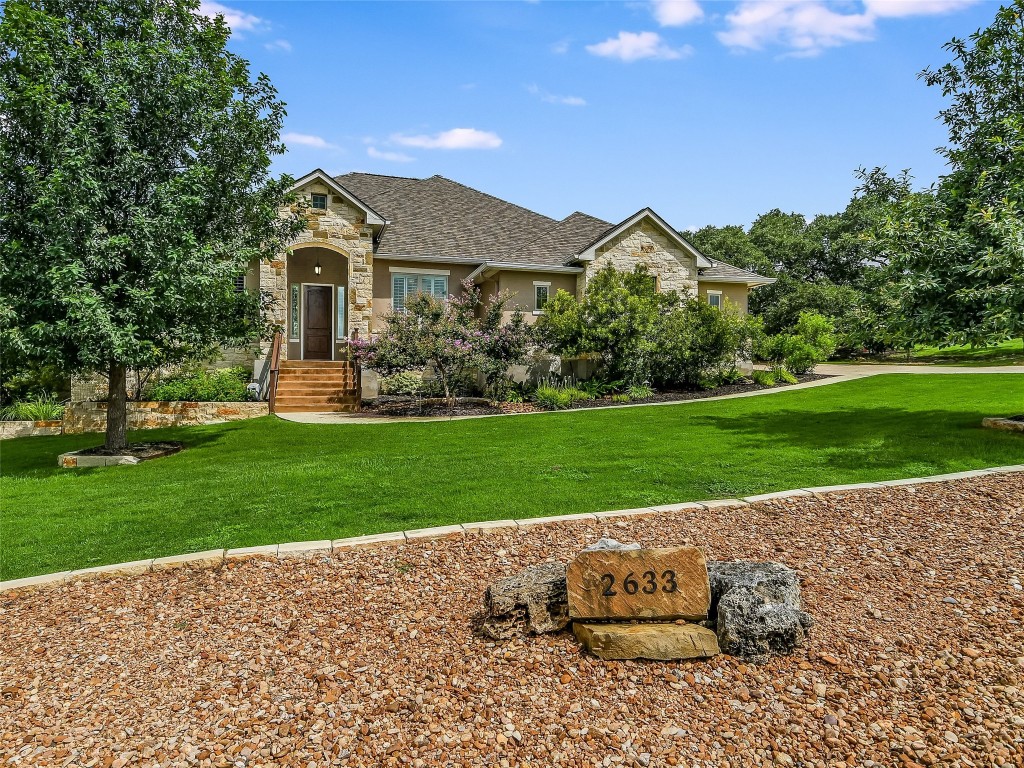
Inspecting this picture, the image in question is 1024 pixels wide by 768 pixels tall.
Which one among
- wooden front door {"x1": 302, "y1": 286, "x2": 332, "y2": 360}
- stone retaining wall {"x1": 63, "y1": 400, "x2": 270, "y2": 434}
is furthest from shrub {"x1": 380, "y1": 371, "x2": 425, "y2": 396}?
wooden front door {"x1": 302, "y1": 286, "x2": 332, "y2": 360}

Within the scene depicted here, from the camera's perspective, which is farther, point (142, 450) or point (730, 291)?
point (730, 291)

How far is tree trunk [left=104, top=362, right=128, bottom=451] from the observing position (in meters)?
10.7

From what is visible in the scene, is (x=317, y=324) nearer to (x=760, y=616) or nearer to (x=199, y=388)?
(x=199, y=388)

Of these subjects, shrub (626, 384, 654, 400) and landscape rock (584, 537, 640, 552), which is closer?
landscape rock (584, 537, 640, 552)

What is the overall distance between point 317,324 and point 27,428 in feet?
27.6

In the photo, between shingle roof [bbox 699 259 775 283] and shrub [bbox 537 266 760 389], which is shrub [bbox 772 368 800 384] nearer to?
shrub [bbox 537 266 760 389]

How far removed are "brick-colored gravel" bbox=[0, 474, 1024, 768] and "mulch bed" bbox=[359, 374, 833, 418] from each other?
10.6 metres

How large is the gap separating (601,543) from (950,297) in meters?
8.96

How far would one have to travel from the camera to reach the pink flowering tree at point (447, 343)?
1559 cm

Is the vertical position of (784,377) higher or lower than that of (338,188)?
lower

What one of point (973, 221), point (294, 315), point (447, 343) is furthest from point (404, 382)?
point (973, 221)

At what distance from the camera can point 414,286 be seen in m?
19.9

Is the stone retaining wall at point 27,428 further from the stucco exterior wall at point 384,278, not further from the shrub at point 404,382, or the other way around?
the stucco exterior wall at point 384,278

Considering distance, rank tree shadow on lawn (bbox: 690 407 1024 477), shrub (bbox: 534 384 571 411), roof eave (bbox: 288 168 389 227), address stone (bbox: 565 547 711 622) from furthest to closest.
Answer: roof eave (bbox: 288 168 389 227)
shrub (bbox: 534 384 571 411)
tree shadow on lawn (bbox: 690 407 1024 477)
address stone (bbox: 565 547 711 622)
